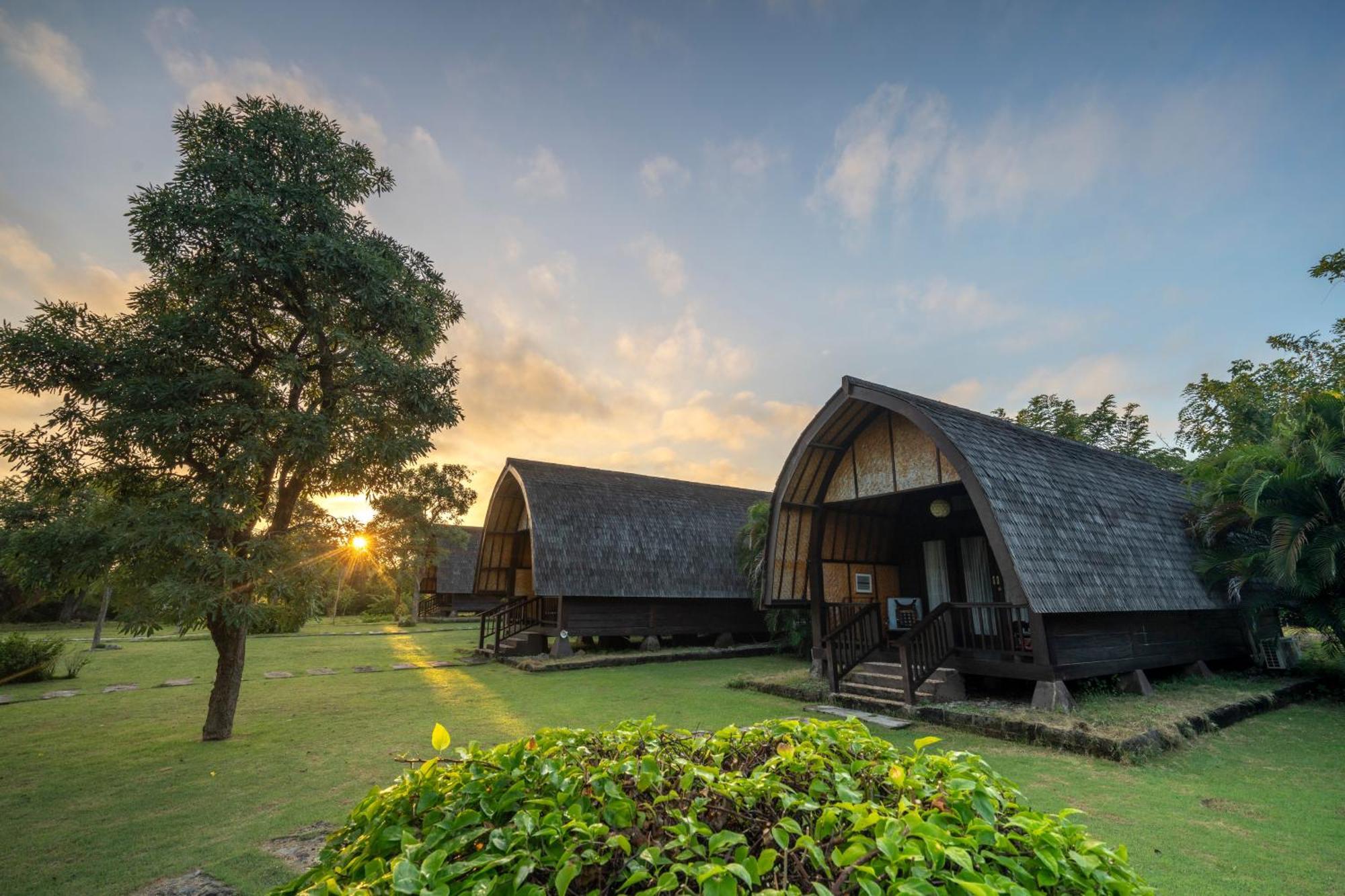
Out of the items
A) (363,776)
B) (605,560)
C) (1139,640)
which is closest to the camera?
(363,776)

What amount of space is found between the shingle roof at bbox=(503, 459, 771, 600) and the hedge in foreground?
14259 millimetres

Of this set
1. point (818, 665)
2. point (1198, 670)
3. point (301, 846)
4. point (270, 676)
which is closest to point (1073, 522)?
point (1198, 670)

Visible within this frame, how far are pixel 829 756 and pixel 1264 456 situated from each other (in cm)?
1272

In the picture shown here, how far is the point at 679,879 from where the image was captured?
164cm

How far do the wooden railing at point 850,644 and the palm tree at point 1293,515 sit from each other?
6465mm

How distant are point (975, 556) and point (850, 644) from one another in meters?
3.69

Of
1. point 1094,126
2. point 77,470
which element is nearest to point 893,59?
point 1094,126

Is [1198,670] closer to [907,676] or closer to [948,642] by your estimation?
[948,642]

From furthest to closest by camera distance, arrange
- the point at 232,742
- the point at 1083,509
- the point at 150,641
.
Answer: the point at 150,641, the point at 1083,509, the point at 232,742

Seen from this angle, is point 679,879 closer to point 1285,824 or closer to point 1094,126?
point 1285,824

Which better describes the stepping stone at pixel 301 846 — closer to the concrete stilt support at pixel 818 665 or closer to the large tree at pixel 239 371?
the large tree at pixel 239 371

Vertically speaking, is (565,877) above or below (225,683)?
above

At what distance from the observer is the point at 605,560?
56.5 ft

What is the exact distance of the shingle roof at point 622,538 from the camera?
1661 centimetres
